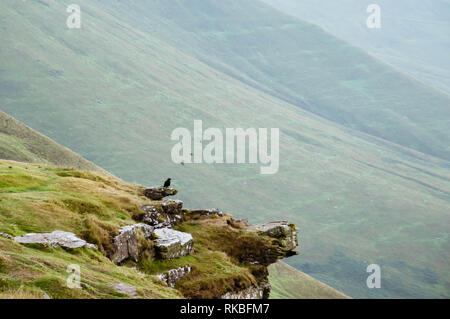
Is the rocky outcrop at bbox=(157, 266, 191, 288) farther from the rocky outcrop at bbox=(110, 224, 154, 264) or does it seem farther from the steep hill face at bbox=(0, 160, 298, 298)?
the rocky outcrop at bbox=(110, 224, 154, 264)

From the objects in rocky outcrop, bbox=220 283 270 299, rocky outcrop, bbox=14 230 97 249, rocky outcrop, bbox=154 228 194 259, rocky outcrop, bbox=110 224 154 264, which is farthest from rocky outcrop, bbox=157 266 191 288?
rocky outcrop, bbox=14 230 97 249

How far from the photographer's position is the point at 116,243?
28281mm

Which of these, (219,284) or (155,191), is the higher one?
(155,191)

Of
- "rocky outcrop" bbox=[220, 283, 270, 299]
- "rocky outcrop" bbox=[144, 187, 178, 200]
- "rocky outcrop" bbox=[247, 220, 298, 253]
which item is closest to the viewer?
"rocky outcrop" bbox=[220, 283, 270, 299]

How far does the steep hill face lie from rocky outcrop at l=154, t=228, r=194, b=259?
59 millimetres

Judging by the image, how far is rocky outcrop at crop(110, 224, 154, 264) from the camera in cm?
2825

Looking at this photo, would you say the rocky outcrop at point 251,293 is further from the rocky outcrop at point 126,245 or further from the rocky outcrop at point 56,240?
the rocky outcrop at point 56,240

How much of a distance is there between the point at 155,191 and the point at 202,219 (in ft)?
13.6

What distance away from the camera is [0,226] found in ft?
79.5
